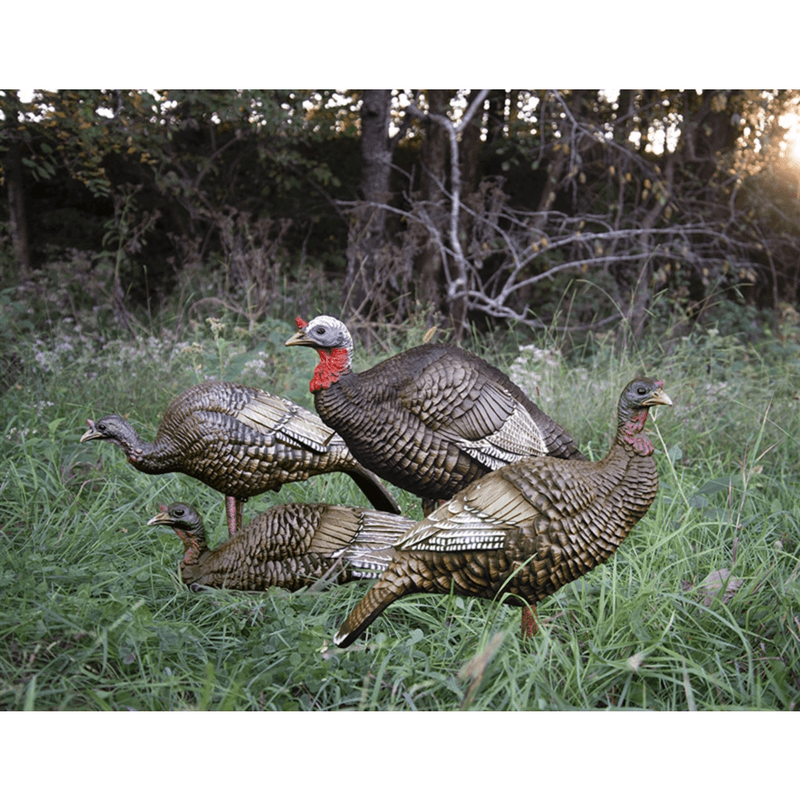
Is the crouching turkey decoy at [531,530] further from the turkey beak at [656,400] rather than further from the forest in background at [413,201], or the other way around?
the forest in background at [413,201]

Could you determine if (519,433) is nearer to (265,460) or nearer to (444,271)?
(265,460)

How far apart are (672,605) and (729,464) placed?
1.24m

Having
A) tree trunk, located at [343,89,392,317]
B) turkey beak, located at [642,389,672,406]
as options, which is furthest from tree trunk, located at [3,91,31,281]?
turkey beak, located at [642,389,672,406]

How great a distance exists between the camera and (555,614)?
193 centimetres

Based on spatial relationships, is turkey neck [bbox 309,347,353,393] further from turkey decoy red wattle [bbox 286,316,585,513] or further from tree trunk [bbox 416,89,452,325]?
tree trunk [bbox 416,89,452,325]

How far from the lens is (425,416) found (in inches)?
78.1

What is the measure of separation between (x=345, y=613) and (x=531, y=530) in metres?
0.68

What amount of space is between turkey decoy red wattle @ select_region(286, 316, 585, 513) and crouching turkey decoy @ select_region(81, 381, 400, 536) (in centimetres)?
31

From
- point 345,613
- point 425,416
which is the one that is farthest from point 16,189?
point 345,613

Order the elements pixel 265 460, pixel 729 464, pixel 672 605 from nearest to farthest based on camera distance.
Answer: pixel 672 605
pixel 265 460
pixel 729 464

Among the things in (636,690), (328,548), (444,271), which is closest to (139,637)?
(328,548)

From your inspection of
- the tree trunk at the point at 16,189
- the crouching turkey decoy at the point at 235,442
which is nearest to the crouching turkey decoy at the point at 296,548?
the crouching turkey decoy at the point at 235,442

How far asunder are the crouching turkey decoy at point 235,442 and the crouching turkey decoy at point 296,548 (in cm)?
17

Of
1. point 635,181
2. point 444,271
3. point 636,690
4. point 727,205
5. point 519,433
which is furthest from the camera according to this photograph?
point 635,181
